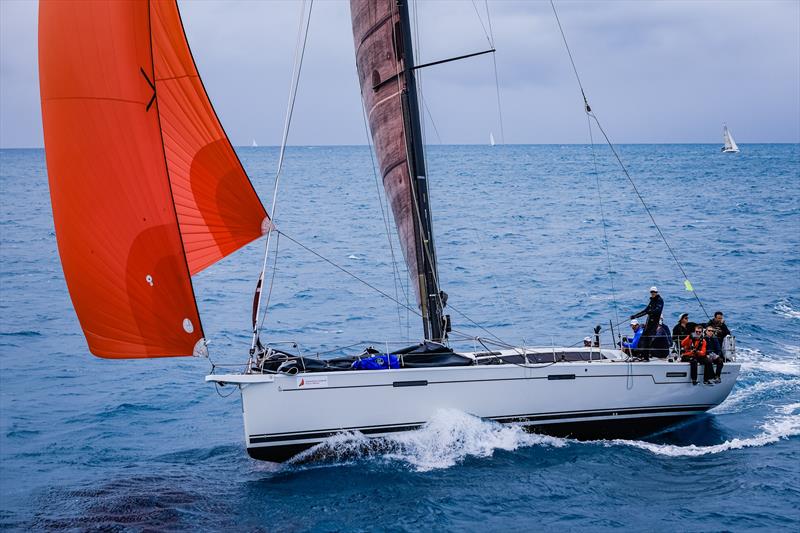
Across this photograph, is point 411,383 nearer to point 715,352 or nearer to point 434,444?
point 434,444

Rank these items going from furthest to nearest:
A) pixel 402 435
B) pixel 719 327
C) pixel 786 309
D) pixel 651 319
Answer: pixel 786 309, pixel 719 327, pixel 651 319, pixel 402 435

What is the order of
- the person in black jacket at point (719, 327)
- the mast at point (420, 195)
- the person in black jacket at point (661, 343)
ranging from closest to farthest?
1. the mast at point (420, 195)
2. the person in black jacket at point (661, 343)
3. the person in black jacket at point (719, 327)

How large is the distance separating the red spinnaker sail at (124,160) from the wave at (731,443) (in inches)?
345

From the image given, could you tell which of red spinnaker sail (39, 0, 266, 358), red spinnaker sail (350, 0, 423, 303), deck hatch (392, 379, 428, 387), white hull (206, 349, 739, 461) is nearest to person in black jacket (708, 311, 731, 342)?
white hull (206, 349, 739, 461)

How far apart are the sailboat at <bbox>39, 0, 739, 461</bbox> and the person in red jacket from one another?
9.6 inches

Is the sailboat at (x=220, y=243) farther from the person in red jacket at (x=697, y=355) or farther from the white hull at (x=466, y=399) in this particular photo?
the person in red jacket at (x=697, y=355)

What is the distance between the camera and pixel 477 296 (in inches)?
1216

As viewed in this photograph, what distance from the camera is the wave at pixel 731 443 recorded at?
15.5 m

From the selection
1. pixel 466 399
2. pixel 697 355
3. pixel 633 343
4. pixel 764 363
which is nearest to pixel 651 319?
pixel 633 343

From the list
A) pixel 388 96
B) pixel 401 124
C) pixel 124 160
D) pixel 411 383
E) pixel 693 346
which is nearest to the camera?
pixel 124 160

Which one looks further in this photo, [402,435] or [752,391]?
[752,391]

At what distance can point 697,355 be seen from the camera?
16156 mm

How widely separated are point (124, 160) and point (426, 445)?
277 inches

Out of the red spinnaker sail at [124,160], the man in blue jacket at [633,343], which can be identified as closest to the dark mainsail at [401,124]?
the man in blue jacket at [633,343]
